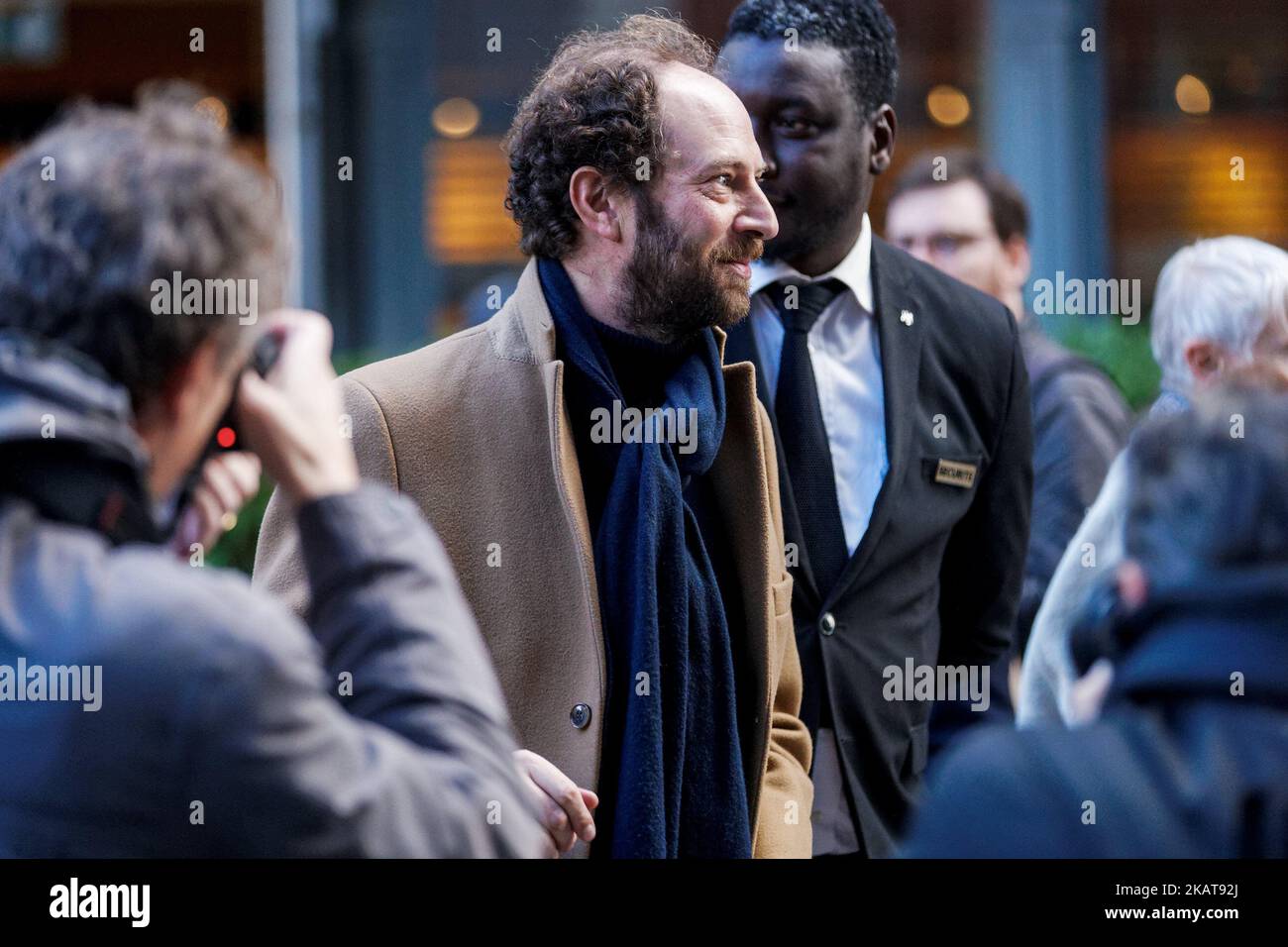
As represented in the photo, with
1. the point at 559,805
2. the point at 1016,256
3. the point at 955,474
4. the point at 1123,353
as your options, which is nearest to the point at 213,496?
the point at 559,805

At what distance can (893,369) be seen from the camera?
3.51 m

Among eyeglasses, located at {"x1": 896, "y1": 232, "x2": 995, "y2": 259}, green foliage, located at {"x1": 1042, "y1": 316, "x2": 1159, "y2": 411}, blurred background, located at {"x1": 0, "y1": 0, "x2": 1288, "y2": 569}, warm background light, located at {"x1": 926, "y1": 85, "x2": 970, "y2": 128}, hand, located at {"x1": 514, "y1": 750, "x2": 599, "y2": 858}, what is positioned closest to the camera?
hand, located at {"x1": 514, "y1": 750, "x2": 599, "y2": 858}

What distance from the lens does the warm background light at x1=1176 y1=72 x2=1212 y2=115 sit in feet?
31.7

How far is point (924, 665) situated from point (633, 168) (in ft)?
4.03

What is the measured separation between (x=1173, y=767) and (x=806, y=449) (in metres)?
1.85

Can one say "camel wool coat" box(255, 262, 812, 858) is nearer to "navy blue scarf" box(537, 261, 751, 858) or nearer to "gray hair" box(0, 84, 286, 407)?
"navy blue scarf" box(537, 261, 751, 858)

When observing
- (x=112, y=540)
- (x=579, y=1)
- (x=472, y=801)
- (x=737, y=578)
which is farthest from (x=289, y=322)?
(x=579, y=1)

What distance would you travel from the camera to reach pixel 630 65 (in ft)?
10.6

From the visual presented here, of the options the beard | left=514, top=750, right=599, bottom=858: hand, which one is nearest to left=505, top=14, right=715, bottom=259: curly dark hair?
the beard

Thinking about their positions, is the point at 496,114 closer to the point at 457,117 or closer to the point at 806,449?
the point at 457,117

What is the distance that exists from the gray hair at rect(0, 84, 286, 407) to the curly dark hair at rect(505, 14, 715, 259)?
1419 mm

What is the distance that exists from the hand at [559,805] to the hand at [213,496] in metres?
0.83

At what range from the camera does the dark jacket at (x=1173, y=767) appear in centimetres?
161

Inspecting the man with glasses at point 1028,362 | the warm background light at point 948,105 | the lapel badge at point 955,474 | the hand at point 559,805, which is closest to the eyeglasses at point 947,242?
the man with glasses at point 1028,362
